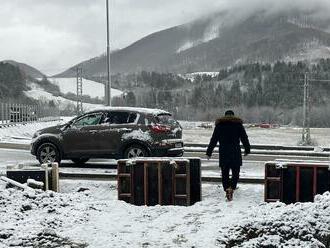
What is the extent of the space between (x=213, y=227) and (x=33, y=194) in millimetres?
3621

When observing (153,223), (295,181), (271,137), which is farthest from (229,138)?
(271,137)

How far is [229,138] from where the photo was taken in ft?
36.4

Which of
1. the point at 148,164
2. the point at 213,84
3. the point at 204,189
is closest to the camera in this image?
the point at 148,164

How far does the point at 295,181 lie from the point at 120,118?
22.1 ft

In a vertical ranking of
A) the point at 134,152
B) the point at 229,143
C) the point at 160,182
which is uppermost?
the point at 229,143

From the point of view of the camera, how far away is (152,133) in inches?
591

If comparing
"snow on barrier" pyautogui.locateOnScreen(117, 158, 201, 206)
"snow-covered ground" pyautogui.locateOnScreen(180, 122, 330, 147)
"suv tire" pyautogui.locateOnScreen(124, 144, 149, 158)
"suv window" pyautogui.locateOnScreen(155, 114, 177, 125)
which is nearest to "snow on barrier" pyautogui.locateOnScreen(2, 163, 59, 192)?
"snow on barrier" pyautogui.locateOnScreen(117, 158, 201, 206)

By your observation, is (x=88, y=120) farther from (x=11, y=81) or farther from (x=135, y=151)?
(x=11, y=81)

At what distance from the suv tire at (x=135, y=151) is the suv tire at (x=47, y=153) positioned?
2.15 m

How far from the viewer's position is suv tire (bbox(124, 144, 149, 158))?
586 inches

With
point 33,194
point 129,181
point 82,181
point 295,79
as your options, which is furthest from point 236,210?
point 295,79

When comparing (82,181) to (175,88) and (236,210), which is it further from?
(175,88)

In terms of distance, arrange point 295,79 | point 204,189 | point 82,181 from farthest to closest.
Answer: point 295,79 < point 82,181 < point 204,189

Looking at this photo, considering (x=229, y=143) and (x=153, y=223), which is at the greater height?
(x=229, y=143)
